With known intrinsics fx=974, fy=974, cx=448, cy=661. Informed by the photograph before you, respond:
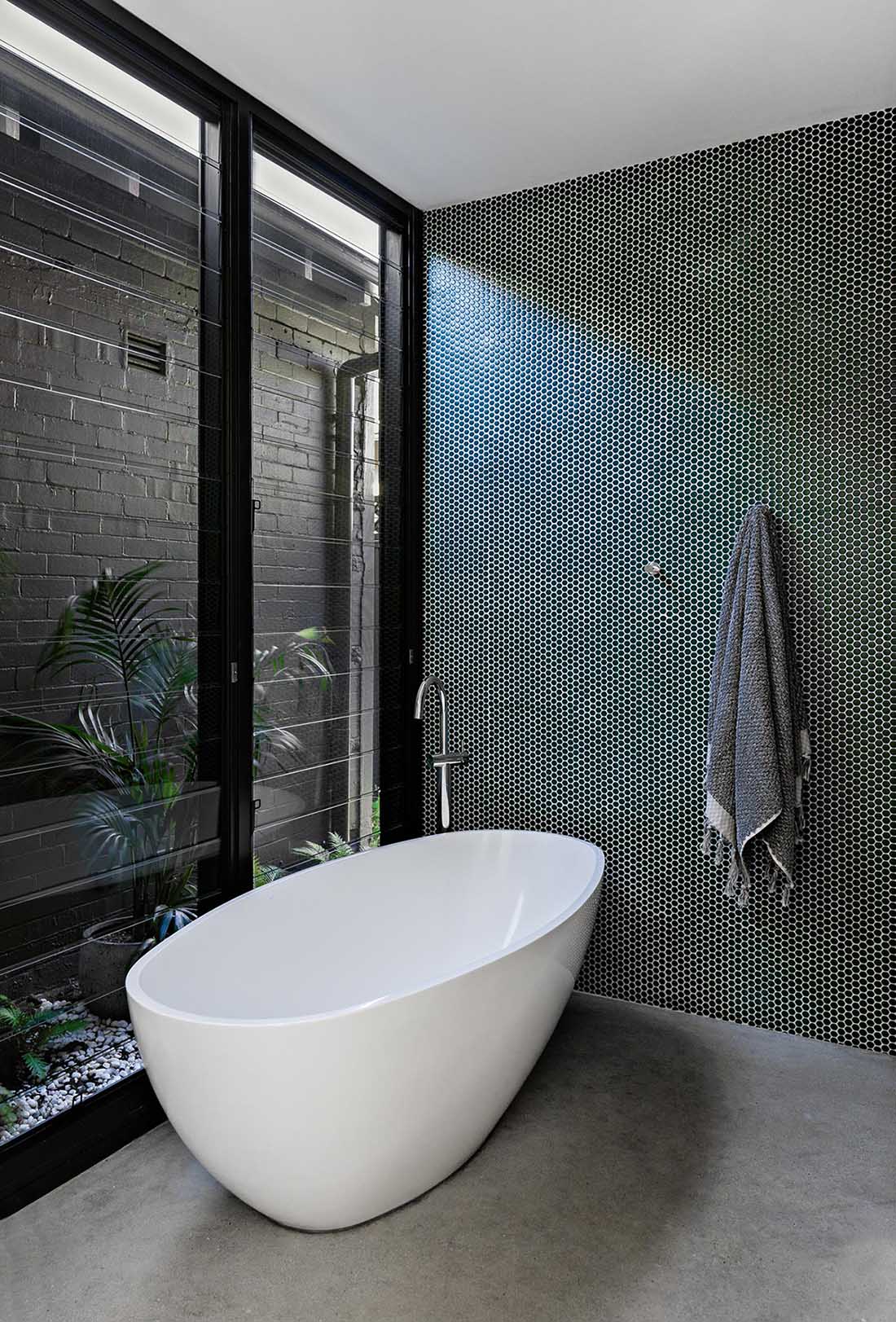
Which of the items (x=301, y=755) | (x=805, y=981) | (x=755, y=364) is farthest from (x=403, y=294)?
(x=805, y=981)

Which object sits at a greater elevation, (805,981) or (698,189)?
(698,189)

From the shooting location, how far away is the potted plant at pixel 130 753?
2439mm

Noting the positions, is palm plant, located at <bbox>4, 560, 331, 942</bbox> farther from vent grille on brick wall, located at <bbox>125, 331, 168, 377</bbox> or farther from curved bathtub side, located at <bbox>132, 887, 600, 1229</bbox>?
curved bathtub side, located at <bbox>132, 887, 600, 1229</bbox>

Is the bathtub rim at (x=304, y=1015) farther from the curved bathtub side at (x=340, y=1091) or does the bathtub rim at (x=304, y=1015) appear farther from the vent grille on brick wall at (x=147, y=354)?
the vent grille on brick wall at (x=147, y=354)

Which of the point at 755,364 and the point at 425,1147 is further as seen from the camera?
the point at 755,364

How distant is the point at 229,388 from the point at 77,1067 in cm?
190

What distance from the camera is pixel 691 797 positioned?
11.1ft

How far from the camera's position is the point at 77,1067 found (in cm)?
247

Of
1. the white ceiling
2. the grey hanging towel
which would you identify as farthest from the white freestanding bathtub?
the white ceiling

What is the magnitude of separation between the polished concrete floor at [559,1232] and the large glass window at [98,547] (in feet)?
1.34

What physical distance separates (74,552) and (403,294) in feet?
6.36

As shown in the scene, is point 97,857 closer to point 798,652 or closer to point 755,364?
point 798,652

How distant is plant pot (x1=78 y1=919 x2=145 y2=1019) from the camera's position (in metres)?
2.48

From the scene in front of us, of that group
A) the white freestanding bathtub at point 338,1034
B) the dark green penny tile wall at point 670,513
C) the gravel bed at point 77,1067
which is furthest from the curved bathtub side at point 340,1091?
the dark green penny tile wall at point 670,513
